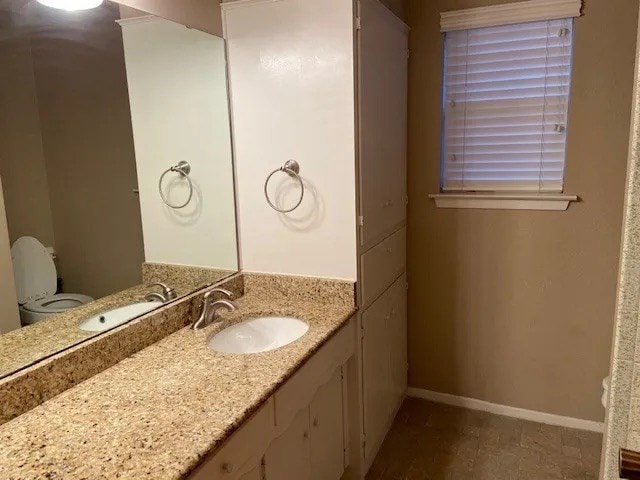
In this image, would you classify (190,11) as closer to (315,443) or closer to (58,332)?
(58,332)

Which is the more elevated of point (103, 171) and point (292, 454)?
point (103, 171)

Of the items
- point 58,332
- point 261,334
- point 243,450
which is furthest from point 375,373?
point 58,332

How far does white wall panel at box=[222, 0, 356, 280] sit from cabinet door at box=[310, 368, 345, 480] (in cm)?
47

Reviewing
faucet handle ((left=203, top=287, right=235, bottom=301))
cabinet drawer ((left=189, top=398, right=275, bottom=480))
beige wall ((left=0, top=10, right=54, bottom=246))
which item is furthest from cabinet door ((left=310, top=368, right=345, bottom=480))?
beige wall ((left=0, top=10, right=54, bottom=246))

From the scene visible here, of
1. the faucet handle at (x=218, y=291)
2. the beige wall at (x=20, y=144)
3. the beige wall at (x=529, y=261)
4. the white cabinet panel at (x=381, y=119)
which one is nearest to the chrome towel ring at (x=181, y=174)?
the faucet handle at (x=218, y=291)

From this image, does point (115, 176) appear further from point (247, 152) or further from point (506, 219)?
point (506, 219)

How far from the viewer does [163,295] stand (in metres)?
1.77

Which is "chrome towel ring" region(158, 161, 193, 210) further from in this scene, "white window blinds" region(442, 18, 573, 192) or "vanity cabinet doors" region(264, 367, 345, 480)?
"white window blinds" region(442, 18, 573, 192)

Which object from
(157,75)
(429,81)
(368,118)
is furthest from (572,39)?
(157,75)

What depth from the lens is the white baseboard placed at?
98.2 inches

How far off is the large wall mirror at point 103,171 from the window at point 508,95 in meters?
1.24

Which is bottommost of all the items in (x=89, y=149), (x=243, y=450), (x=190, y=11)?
(x=243, y=450)

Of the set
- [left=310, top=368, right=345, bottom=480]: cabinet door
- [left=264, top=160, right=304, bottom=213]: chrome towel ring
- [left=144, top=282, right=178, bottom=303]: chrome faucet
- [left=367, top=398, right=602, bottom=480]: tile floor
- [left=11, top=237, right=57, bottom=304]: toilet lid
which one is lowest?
[left=367, top=398, right=602, bottom=480]: tile floor

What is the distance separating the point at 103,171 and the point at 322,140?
0.81 metres
